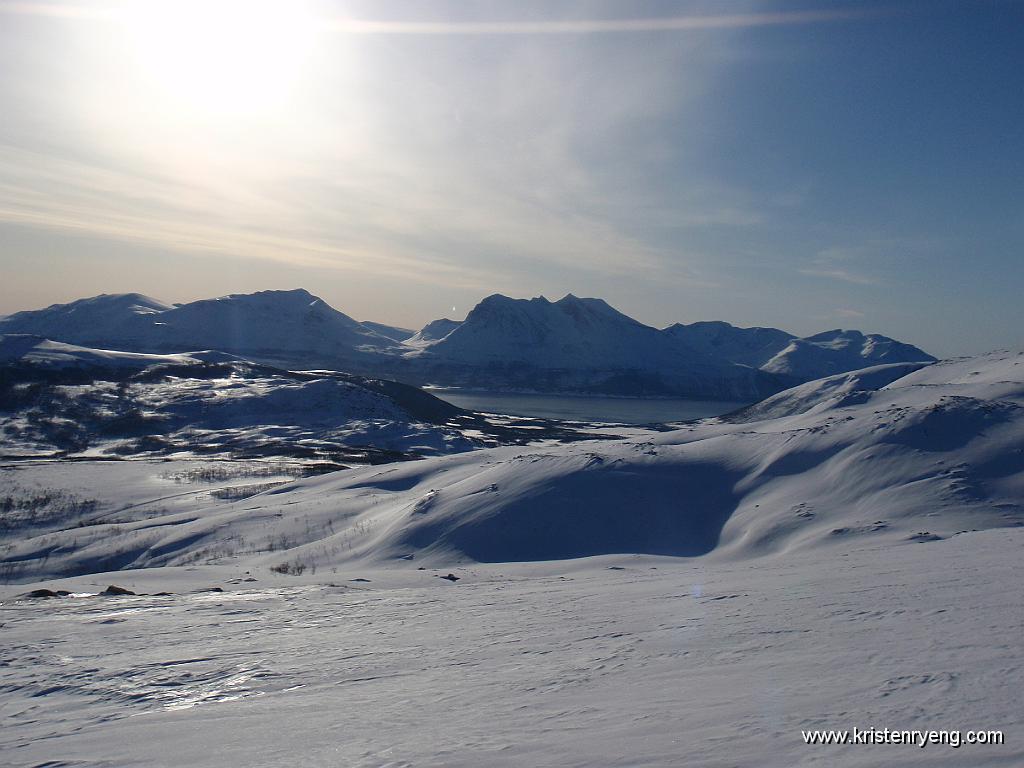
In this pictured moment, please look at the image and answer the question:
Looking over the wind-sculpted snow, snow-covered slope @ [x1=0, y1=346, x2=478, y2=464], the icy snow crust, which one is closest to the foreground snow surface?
the icy snow crust

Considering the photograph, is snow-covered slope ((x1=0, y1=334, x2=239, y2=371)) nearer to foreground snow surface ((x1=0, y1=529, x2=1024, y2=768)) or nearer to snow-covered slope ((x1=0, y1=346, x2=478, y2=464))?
snow-covered slope ((x1=0, y1=346, x2=478, y2=464))

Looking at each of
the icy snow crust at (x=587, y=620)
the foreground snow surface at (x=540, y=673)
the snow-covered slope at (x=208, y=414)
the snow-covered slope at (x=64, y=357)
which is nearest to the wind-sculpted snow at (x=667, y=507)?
the icy snow crust at (x=587, y=620)

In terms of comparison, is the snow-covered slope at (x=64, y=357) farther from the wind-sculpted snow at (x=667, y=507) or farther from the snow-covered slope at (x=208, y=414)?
the wind-sculpted snow at (x=667, y=507)

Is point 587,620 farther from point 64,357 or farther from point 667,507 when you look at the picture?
point 64,357

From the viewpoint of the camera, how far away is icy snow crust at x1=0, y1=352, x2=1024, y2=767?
5652 millimetres

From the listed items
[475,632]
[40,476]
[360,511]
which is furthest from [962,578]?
[40,476]

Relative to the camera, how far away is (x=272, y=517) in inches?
1089

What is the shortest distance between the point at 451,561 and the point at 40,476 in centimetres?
3580

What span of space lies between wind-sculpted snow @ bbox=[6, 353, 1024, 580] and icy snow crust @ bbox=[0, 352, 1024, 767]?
108 millimetres

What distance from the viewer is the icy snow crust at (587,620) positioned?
5.65 m

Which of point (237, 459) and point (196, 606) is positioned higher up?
point (196, 606)

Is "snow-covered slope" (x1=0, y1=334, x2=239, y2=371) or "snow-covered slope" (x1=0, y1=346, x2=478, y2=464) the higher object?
"snow-covered slope" (x1=0, y1=334, x2=239, y2=371)

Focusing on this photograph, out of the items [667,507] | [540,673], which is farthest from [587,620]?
[667,507]

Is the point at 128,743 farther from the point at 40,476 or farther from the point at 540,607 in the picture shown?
the point at 40,476
